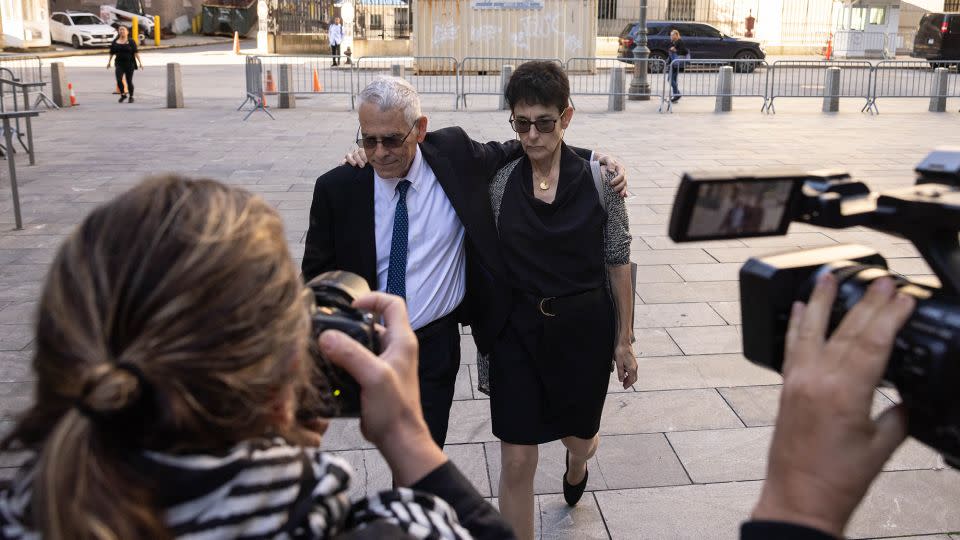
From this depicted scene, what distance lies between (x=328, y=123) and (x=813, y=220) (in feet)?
45.3

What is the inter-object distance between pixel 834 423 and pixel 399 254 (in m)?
2.16

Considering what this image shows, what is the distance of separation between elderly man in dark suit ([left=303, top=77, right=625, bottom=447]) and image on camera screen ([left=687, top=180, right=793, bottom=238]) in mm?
1881

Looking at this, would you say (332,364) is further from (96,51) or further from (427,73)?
(96,51)

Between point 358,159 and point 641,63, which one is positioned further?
point 641,63

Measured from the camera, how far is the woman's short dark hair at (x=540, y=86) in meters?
3.18

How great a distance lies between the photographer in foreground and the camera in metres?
0.94

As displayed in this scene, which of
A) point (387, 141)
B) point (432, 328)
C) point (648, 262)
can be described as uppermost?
point (387, 141)

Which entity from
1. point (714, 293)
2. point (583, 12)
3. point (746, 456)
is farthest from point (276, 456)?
point (583, 12)

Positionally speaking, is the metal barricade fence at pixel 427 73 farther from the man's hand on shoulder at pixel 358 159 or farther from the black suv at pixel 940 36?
the man's hand on shoulder at pixel 358 159

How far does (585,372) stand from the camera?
125 inches

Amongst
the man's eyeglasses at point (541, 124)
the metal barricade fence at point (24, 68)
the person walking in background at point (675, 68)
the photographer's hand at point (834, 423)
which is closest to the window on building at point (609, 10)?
the person walking in background at point (675, 68)

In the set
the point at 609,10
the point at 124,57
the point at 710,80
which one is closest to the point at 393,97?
the point at 124,57

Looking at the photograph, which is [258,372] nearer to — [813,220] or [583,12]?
[813,220]

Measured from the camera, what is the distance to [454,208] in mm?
3094
